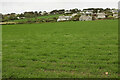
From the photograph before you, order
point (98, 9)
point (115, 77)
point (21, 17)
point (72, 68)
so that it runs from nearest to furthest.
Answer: point (115, 77)
point (72, 68)
point (21, 17)
point (98, 9)

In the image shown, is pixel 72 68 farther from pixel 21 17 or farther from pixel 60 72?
pixel 21 17

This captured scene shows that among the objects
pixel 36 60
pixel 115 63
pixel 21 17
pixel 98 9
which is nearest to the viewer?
pixel 115 63

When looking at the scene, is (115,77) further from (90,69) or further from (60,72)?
(60,72)

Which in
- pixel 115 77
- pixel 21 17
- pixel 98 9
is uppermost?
pixel 98 9

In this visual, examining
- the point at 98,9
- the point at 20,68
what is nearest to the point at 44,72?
the point at 20,68

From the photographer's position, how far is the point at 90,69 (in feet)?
21.1

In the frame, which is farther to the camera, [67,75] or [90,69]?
[90,69]

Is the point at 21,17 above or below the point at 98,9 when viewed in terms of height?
below

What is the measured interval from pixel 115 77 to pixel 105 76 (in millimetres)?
390

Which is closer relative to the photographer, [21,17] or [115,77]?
[115,77]

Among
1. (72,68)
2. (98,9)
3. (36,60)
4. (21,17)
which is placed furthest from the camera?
(98,9)

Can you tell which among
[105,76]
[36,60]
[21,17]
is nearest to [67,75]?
[105,76]

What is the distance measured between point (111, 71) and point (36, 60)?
4.24 metres

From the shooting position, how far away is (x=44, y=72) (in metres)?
6.26
